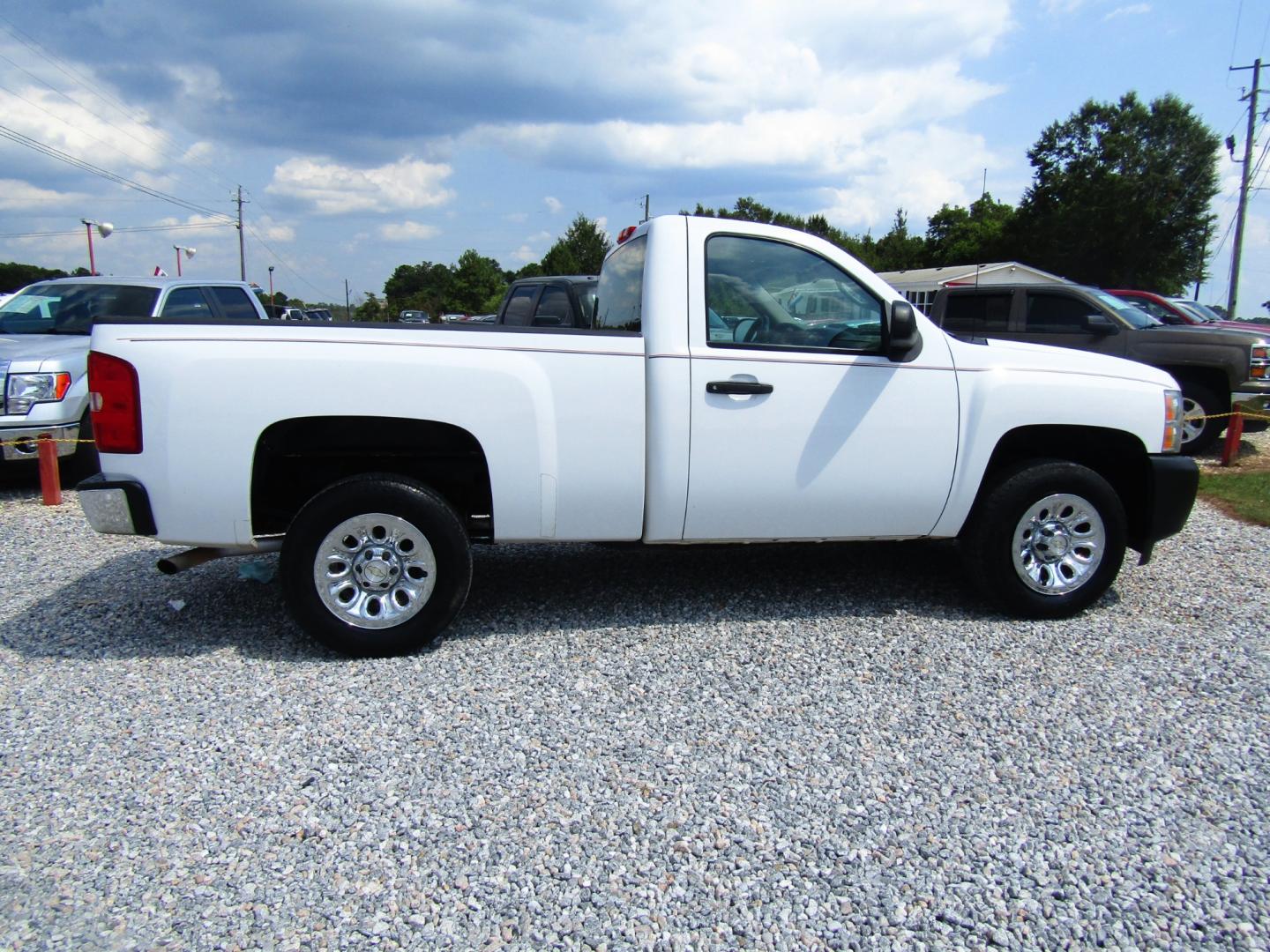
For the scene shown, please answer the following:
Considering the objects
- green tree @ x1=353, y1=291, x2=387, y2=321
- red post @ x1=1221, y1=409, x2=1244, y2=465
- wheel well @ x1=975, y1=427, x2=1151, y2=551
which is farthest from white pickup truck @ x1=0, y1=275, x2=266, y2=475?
green tree @ x1=353, y1=291, x2=387, y2=321

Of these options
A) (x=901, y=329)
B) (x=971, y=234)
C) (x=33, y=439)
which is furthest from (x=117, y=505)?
(x=971, y=234)

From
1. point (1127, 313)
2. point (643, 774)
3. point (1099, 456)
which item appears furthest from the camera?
point (1127, 313)

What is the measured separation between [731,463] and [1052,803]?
6.25 feet

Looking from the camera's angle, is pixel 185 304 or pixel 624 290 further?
pixel 185 304

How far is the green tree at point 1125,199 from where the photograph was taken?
152 ft

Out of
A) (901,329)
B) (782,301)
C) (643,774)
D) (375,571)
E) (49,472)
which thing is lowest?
(643,774)

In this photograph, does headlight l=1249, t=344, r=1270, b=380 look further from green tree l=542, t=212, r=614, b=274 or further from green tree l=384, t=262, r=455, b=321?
green tree l=384, t=262, r=455, b=321

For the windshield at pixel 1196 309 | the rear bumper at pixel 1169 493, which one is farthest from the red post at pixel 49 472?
the windshield at pixel 1196 309

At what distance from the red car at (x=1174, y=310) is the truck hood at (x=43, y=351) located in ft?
39.6

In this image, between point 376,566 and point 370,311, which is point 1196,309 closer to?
point 376,566

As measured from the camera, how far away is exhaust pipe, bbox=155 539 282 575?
3.92m

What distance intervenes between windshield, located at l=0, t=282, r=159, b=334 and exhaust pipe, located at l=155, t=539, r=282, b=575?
516 centimetres

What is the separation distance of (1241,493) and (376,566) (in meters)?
8.02

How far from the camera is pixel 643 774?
10.0 ft
